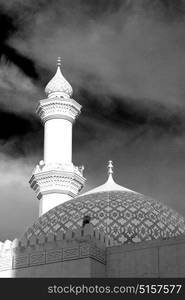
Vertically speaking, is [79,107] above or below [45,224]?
above

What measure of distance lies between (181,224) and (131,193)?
1.34 m

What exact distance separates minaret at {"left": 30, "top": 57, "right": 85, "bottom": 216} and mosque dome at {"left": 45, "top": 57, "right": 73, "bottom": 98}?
0.10 feet

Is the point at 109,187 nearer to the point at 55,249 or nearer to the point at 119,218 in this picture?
the point at 119,218

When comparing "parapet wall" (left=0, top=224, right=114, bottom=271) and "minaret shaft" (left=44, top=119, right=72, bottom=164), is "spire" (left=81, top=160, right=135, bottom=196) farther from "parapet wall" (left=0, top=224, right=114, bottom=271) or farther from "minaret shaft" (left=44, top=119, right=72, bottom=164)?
"minaret shaft" (left=44, top=119, right=72, bottom=164)

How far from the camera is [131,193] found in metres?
17.1

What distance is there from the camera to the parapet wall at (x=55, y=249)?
13648 mm

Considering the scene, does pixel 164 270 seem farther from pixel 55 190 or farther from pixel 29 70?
pixel 29 70

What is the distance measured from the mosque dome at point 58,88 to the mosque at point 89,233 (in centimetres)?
147

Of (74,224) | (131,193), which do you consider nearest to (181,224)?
(131,193)

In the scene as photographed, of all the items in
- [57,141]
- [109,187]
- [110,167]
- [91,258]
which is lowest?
[91,258]

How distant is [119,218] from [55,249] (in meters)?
2.25

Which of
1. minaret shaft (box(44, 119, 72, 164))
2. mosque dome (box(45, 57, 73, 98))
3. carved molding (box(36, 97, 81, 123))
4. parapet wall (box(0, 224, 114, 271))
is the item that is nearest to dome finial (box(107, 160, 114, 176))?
minaret shaft (box(44, 119, 72, 164))

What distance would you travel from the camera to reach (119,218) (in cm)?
1578

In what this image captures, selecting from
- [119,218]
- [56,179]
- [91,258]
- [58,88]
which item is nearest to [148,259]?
[91,258]
